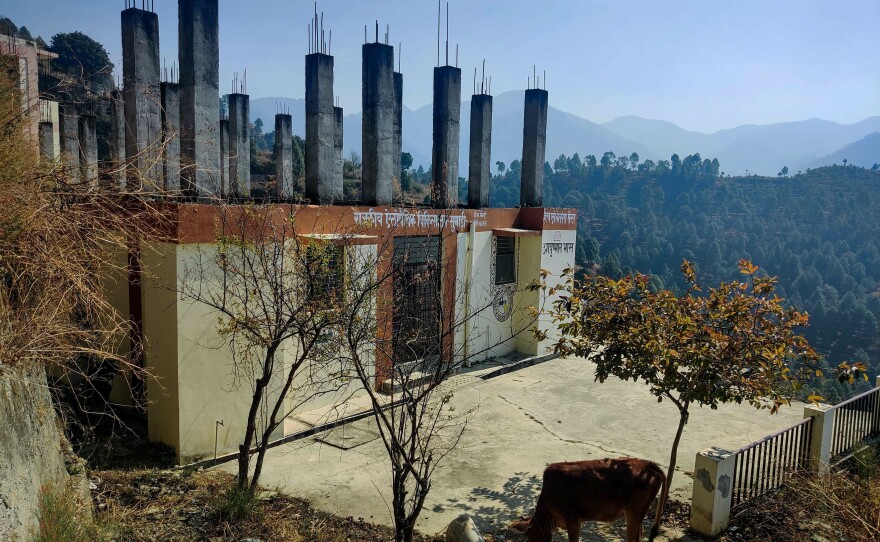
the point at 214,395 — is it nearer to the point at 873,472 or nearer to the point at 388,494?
the point at 388,494

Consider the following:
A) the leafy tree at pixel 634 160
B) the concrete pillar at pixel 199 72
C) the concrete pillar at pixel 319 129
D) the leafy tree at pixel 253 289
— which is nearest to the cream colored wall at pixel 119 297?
the leafy tree at pixel 253 289

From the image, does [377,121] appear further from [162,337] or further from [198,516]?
[198,516]

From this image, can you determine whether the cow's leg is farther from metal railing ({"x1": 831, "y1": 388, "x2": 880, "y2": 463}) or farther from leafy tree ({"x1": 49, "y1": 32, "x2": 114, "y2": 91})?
leafy tree ({"x1": 49, "y1": 32, "x2": 114, "y2": 91})

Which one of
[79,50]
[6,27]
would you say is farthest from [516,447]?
[79,50]

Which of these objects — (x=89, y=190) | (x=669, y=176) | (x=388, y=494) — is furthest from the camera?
(x=669, y=176)

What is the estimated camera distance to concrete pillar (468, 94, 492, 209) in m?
15.9

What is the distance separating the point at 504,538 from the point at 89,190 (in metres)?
5.89

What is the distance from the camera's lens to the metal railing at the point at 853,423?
852 cm

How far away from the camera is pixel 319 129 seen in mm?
12883

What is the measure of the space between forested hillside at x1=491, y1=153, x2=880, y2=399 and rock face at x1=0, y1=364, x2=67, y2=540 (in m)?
44.6

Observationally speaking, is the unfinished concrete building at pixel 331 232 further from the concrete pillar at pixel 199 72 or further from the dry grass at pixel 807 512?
the dry grass at pixel 807 512

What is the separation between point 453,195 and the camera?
15.2 m

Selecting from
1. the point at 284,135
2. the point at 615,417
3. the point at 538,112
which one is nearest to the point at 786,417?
the point at 615,417

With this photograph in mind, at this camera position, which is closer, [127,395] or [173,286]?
[173,286]
